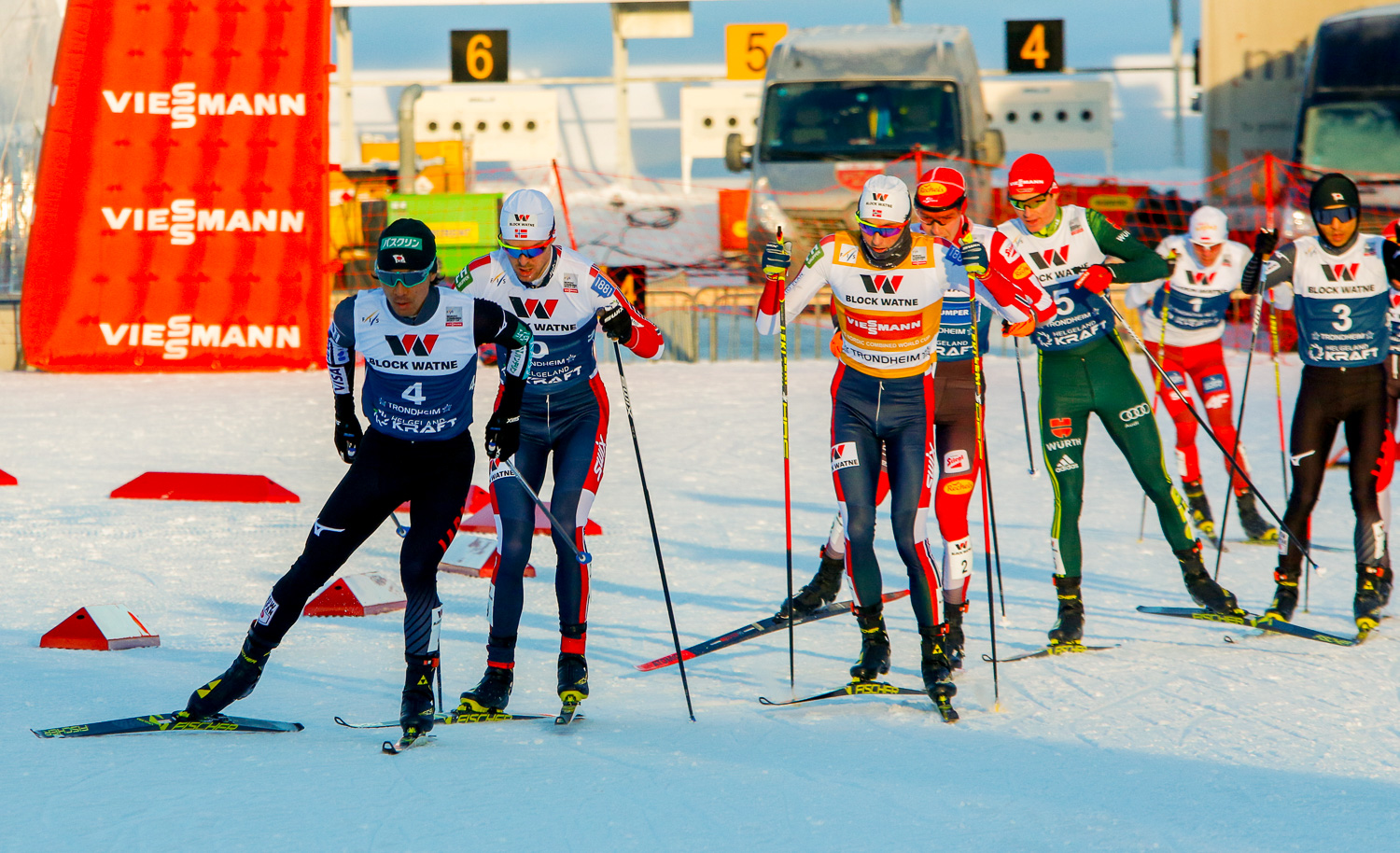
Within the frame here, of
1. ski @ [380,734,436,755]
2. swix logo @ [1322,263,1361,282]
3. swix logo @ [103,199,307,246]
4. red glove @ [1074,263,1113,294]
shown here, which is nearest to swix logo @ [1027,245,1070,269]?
red glove @ [1074,263,1113,294]

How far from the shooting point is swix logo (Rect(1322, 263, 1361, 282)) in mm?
6609

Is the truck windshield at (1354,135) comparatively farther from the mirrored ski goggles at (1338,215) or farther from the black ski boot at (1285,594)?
the black ski boot at (1285,594)

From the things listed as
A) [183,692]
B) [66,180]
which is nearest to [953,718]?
[183,692]

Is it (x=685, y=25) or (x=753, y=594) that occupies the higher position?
(x=685, y=25)

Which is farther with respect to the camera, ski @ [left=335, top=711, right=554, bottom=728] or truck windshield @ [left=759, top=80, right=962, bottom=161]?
truck windshield @ [left=759, top=80, right=962, bottom=161]

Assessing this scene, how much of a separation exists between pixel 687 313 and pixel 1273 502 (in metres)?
9.44

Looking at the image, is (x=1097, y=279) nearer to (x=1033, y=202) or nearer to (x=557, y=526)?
(x=1033, y=202)

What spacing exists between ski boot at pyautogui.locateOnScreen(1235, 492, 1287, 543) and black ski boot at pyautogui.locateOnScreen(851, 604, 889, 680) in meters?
4.16

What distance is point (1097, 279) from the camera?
6.25 m

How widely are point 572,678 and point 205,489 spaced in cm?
538

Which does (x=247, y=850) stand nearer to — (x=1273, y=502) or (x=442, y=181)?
(x=1273, y=502)

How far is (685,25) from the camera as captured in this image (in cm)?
3300

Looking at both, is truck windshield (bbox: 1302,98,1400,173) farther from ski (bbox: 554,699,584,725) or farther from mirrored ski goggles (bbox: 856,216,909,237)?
ski (bbox: 554,699,584,725)

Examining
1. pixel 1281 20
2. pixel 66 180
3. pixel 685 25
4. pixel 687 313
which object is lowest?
pixel 687 313
